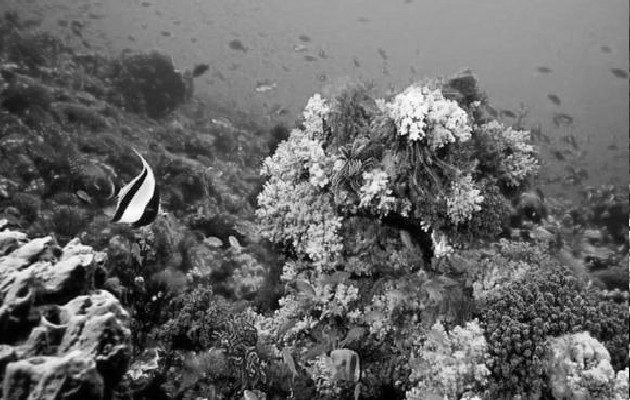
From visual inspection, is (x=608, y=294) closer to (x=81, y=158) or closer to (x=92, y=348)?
(x=92, y=348)

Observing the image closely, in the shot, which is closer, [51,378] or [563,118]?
[51,378]

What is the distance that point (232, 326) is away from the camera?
4453 millimetres

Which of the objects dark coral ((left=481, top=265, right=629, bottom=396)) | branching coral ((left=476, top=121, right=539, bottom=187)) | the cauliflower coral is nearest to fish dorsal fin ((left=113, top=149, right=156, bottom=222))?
the cauliflower coral

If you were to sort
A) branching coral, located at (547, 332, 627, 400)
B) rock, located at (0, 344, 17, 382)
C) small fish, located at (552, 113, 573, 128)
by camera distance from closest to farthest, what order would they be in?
rock, located at (0, 344, 17, 382), branching coral, located at (547, 332, 627, 400), small fish, located at (552, 113, 573, 128)

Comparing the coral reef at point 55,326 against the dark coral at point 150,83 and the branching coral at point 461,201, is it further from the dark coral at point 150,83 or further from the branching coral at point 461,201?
the dark coral at point 150,83

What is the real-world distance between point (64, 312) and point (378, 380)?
2995 millimetres

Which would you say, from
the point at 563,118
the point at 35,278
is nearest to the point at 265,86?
the point at 563,118

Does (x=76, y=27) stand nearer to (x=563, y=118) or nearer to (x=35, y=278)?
(x=35, y=278)

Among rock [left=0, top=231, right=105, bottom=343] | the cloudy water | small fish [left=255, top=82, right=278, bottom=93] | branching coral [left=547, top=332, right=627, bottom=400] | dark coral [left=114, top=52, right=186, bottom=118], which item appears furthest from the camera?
the cloudy water

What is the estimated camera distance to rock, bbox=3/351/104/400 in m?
2.18

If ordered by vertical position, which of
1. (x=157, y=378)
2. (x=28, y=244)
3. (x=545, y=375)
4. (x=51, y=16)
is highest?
(x=28, y=244)

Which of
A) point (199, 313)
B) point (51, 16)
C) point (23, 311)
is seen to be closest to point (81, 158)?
point (199, 313)

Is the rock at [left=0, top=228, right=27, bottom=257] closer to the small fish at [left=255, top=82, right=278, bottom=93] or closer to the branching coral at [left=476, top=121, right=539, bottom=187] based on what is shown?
the branching coral at [left=476, top=121, right=539, bottom=187]

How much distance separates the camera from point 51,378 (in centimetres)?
221
